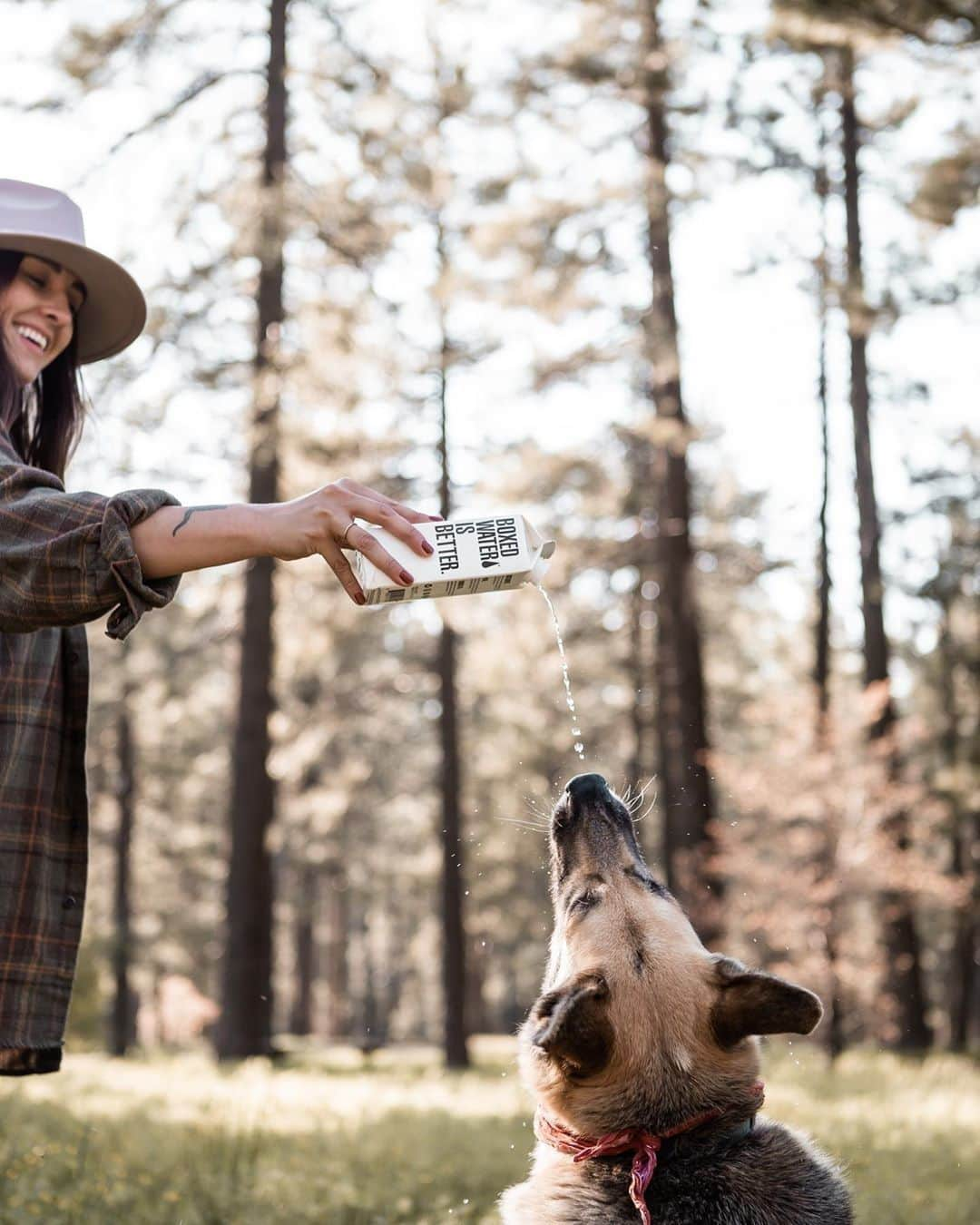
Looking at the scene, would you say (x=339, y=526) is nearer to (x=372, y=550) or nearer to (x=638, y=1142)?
(x=372, y=550)

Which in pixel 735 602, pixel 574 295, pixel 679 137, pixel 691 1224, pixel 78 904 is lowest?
pixel 691 1224

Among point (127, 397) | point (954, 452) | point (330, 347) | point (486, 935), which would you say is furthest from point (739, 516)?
point (486, 935)

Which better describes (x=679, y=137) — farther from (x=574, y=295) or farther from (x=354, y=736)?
(x=354, y=736)

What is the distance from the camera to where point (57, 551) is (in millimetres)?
2562

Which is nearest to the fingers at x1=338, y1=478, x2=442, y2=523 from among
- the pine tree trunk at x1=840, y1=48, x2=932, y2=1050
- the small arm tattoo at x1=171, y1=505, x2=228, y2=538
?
the small arm tattoo at x1=171, y1=505, x2=228, y2=538

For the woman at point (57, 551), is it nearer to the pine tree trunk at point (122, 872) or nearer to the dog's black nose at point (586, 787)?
the dog's black nose at point (586, 787)

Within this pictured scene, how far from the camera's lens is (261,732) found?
1568 cm

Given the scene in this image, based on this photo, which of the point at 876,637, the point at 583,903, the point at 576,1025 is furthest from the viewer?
the point at 876,637

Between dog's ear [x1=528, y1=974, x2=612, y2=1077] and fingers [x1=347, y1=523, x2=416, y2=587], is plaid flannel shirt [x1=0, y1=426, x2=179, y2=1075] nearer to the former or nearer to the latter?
fingers [x1=347, y1=523, x2=416, y2=587]

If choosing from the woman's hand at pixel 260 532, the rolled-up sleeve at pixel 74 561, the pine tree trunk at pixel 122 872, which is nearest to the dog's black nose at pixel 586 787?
the woman's hand at pixel 260 532

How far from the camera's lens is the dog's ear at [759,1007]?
3.23 metres

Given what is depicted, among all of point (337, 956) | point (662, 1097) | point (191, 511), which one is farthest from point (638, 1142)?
point (337, 956)

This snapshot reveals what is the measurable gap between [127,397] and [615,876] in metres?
13.4

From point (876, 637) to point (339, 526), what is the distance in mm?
19064
